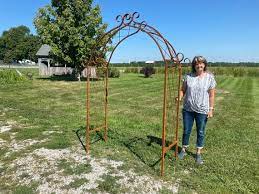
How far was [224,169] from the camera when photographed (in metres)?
5.64

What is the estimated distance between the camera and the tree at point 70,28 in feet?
79.9

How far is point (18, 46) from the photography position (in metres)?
85.8

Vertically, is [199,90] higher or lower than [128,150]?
higher

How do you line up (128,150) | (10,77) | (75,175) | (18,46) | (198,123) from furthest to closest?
(18,46) < (10,77) < (128,150) < (198,123) < (75,175)

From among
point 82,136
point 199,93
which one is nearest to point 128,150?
point 82,136

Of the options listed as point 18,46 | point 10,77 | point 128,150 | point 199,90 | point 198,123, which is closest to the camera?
point 199,90

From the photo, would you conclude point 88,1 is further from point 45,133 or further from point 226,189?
point 226,189

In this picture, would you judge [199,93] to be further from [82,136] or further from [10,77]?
[10,77]

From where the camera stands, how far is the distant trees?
8531 centimetres

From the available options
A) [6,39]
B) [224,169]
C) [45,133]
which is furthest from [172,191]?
[6,39]

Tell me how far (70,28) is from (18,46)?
6813 centimetres

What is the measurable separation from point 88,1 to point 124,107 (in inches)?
616

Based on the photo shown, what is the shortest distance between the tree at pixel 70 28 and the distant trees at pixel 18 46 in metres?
60.1

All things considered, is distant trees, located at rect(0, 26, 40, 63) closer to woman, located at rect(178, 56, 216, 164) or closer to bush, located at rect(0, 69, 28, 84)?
bush, located at rect(0, 69, 28, 84)
